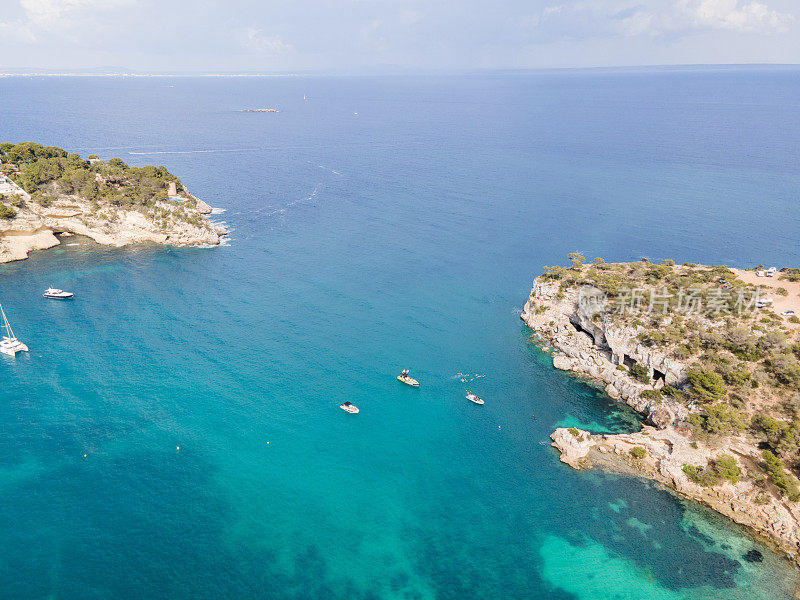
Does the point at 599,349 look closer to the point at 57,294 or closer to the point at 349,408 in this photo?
the point at 349,408

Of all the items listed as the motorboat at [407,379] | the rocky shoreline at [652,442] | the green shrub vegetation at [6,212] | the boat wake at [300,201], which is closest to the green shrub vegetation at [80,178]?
the green shrub vegetation at [6,212]

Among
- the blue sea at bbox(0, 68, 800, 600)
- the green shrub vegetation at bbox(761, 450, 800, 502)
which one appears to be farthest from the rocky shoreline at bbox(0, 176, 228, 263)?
the green shrub vegetation at bbox(761, 450, 800, 502)

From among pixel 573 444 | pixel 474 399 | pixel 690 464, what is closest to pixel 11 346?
pixel 474 399

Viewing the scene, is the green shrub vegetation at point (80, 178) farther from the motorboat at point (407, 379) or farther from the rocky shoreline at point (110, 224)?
the motorboat at point (407, 379)

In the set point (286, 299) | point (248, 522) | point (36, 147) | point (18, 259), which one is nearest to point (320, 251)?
point (286, 299)

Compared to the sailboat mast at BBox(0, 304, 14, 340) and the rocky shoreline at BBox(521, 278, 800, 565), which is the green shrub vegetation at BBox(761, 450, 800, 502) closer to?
the rocky shoreline at BBox(521, 278, 800, 565)

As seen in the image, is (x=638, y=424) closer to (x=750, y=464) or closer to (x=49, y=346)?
(x=750, y=464)
